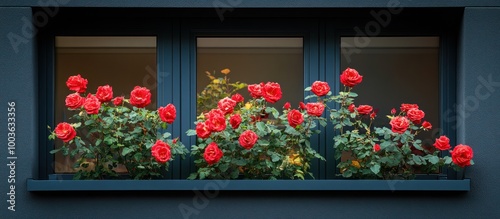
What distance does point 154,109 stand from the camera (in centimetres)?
544

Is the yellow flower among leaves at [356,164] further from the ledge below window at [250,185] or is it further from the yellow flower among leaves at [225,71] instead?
the yellow flower among leaves at [225,71]

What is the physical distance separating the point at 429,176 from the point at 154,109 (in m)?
2.13

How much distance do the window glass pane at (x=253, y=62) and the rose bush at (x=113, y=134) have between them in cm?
60

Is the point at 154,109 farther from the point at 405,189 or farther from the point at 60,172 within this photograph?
the point at 405,189

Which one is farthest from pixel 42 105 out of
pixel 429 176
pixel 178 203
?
pixel 429 176

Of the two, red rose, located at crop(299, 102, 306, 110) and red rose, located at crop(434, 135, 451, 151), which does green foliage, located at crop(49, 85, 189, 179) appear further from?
red rose, located at crop(434, 135, 451, 151)

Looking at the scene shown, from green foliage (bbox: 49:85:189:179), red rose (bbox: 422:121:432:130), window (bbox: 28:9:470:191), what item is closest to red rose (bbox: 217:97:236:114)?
green foliage (bbox: 49:85:189:179)

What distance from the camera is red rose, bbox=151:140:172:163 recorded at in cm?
482

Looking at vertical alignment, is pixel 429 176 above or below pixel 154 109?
below

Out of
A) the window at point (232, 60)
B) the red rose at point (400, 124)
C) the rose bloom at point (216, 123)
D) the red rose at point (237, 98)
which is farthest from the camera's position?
the window at point (232, 60)

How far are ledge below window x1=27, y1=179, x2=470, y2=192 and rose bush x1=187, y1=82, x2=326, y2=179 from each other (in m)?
0.08

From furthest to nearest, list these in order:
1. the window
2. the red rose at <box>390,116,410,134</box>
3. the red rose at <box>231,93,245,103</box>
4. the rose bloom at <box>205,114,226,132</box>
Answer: the window < the red rose at <box>231,93,245,103</box> < the red rose at <box>390,116,410,134</box> < the rose bloom at <box>205,114,226,132</box>

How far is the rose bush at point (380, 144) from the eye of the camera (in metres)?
5.04

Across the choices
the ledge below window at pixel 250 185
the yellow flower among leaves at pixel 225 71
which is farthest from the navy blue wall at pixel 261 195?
the yellow flower among leaves at pixel 225 71
